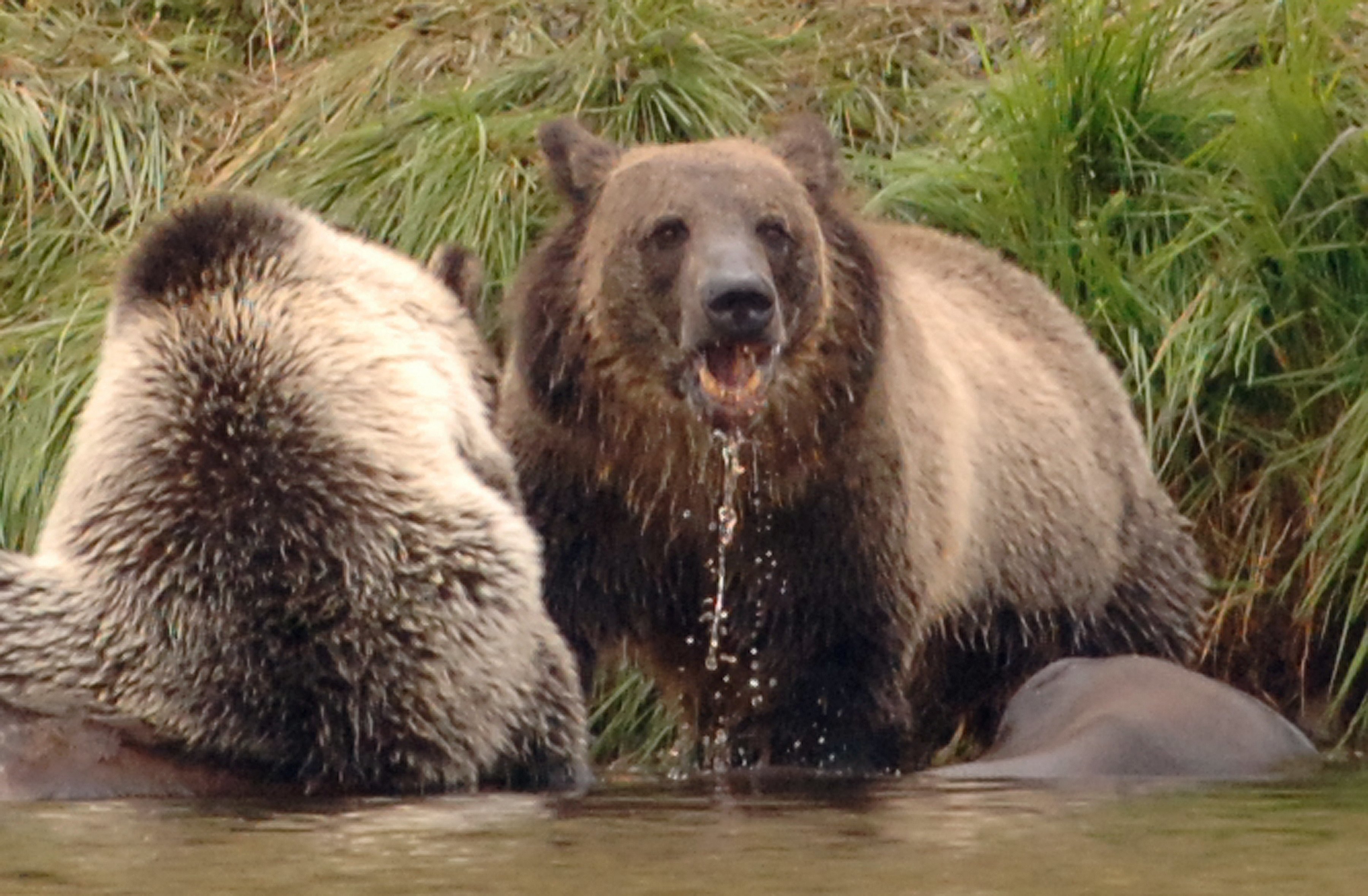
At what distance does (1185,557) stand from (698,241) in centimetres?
221

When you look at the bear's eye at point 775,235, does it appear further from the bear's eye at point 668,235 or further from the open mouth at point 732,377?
the open mouth at point 732,377

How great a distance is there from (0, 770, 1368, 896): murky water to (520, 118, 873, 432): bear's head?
3.82 ft

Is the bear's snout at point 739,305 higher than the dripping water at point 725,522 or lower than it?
higher

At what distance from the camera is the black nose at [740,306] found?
6.28 m

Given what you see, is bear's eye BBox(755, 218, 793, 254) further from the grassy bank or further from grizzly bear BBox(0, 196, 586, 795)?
the grassy bank

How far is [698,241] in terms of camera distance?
21.4ft

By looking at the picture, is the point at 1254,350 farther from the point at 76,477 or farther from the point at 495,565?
the point at 76,477

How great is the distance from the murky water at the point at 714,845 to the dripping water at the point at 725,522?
38.4 inches

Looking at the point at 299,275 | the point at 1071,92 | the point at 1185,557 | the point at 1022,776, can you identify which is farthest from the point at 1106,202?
the point at 299,275

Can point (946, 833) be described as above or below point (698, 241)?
below

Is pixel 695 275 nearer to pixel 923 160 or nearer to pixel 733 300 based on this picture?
pixel 733 300

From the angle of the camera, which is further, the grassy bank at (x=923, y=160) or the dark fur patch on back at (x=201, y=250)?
the grassy bank at (x=923, y=160)

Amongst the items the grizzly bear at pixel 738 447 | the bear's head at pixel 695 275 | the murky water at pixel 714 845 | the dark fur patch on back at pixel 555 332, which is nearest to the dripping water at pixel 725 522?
the grizzly bear at pixel 738 447

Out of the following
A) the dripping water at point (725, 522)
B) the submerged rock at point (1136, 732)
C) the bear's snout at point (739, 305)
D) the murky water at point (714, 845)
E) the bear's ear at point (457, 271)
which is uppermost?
the bear's ear at point (457, 271)
